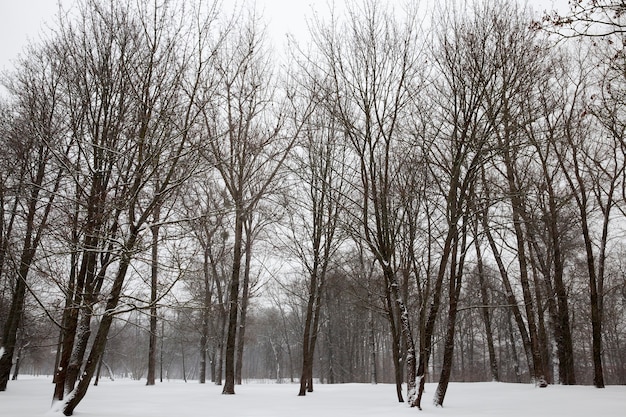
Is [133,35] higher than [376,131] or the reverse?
higher

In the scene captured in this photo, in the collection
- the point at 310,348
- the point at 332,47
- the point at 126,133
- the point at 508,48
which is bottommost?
the point at 310,348

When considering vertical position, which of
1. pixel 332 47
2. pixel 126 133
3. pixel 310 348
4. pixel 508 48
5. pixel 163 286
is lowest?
pixel 310 348

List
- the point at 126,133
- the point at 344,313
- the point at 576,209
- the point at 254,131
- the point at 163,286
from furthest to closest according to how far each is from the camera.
Result: the point at 344,313 → the point at 576,209 → the point at 254,131 → the point at 126,133 → the point at 163,286

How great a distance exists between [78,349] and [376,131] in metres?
8.60

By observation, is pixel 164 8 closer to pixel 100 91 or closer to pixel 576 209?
pixel 100 91

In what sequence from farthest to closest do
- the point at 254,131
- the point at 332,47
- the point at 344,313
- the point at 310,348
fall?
the point at 344,313, the point at 310,348, the point at 254,131, the point at 332,47

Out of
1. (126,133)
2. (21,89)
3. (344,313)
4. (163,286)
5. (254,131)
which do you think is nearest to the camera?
(163,286)

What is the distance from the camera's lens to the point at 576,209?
59.0 feet

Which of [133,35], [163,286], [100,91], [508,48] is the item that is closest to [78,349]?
[163,286]

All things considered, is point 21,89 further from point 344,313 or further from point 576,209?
point 344,313

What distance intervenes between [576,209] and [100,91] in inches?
725

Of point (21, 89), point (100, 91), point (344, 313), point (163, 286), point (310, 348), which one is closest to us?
point (163, 286)

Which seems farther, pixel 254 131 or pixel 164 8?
pixel 254 131

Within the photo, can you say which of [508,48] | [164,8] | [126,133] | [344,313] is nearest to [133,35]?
[164,8]
